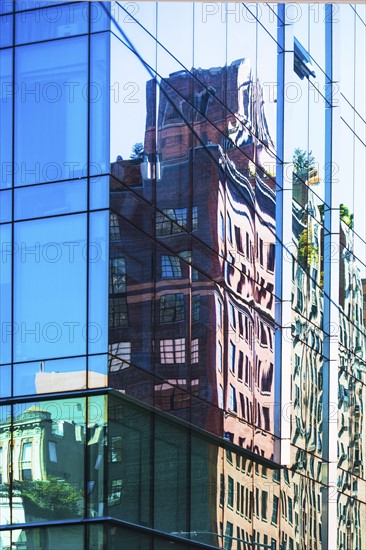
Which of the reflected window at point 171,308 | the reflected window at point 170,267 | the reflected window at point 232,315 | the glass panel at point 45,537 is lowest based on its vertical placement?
the glass panel at point 45,537

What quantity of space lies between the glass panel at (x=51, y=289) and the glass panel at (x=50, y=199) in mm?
165

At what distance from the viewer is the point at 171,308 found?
62.4 ft

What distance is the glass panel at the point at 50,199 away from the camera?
17719 millimetres

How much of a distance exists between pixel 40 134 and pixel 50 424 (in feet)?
15.7

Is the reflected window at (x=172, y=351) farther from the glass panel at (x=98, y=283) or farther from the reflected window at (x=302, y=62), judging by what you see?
the reflected window at (x=302, y=62)

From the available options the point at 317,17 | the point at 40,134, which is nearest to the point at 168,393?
the point at 40,134

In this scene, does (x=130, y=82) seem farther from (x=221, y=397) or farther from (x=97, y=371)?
(x=221, y=397)

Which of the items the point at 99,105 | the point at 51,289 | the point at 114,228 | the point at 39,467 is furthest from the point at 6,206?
the point at 39,467

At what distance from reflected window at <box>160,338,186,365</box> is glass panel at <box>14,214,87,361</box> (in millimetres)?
1924

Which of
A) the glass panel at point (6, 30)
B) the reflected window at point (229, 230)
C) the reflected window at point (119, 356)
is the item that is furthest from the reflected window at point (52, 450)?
the glass panel at point (6, 30)

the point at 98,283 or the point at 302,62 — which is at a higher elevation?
the point at 302,62

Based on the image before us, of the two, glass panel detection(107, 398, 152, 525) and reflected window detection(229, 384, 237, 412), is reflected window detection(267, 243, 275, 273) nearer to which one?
reflected window detection(229, 384, 237, 412)

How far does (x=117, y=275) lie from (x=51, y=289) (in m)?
1.05

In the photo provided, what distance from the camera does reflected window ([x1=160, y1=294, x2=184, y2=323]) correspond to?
1878 centimetres
